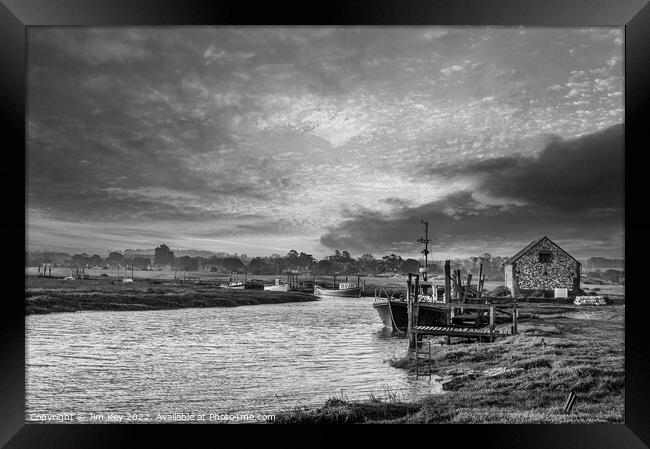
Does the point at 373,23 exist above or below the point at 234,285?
above

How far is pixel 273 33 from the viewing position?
574 centimetres

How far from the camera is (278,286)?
20.4ft

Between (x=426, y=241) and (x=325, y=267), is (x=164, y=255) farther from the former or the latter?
(x=426, y=241)

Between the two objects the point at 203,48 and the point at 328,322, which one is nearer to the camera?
the point at 203,48

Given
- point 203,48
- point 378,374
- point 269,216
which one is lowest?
point 378,374

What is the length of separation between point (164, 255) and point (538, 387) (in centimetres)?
492

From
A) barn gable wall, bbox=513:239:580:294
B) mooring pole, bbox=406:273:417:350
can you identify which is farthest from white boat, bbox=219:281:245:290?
barn gable wall, bbox=513:239:580:294

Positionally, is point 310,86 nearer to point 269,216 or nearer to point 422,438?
point 269,216

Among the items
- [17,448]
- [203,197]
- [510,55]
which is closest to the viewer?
[17,448]

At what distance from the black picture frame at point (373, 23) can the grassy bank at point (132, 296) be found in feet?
1.56

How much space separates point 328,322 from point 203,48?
12.9ft

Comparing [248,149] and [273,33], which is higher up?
[273,33]

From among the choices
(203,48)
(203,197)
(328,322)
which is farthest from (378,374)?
(203,48)

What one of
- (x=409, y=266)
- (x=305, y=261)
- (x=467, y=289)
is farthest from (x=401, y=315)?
(x=305, y=261)
